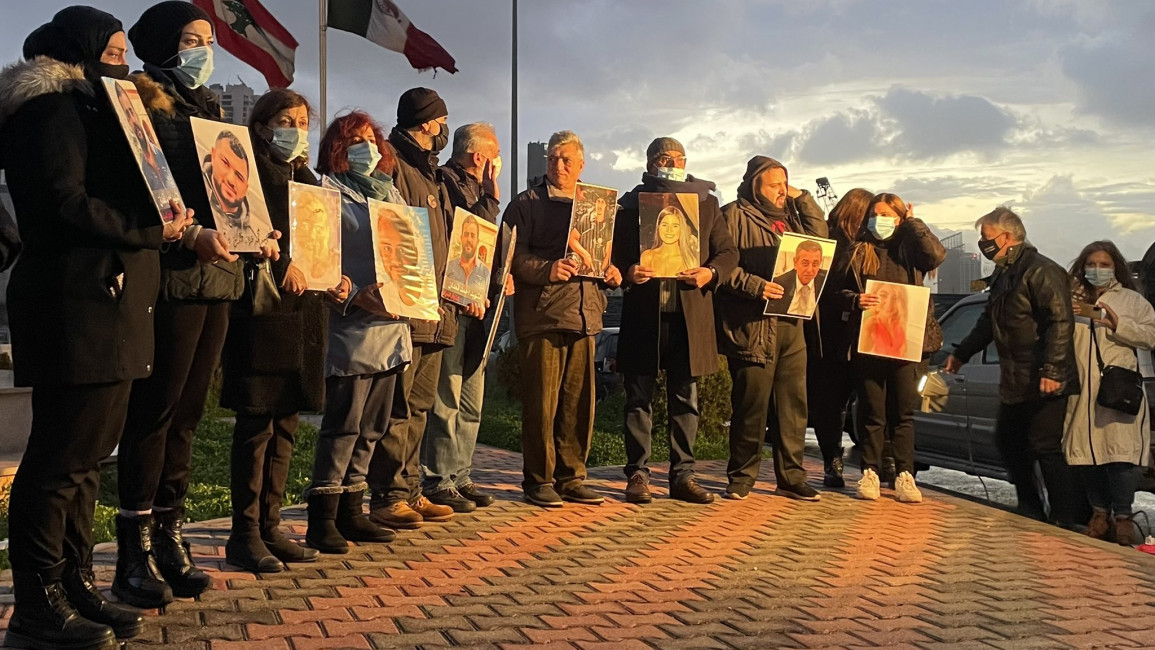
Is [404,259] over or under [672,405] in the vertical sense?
over

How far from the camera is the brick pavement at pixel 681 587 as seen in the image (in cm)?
446

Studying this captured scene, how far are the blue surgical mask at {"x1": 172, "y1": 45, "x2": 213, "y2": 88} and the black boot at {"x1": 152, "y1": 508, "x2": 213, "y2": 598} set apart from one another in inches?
64.6

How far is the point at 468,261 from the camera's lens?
6680mm

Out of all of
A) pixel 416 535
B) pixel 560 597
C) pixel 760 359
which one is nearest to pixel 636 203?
pixel 760 359

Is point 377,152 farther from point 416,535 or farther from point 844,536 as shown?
point 844,536

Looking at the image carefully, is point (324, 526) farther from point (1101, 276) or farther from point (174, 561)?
point (1101, 276)

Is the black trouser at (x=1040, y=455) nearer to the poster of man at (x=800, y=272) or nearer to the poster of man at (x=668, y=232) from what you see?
the poster of man at (x=800, y=272)

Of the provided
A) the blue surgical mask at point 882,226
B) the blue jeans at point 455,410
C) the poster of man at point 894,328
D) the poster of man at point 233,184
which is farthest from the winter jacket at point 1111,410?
the poster of man at point 233,184

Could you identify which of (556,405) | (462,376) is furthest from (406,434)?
(556,405)

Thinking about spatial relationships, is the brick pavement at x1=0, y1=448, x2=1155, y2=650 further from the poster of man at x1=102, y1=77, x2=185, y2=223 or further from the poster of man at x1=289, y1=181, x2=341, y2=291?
the poster of man at x1=102, y1=77, x2=185, y2=223

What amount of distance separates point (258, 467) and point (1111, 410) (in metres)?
5.20

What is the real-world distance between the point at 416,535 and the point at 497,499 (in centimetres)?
146

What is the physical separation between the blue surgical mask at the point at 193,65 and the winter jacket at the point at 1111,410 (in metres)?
5.64

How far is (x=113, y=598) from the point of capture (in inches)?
184
